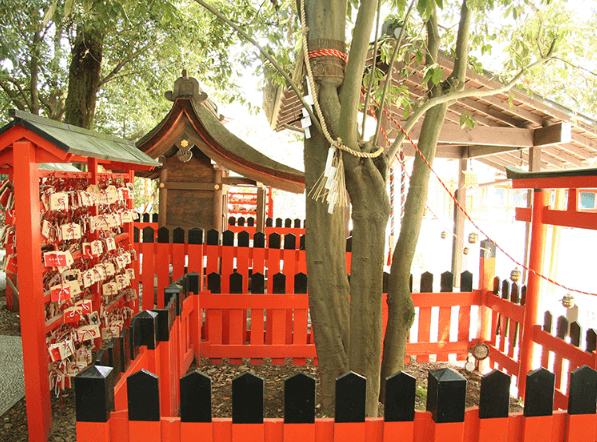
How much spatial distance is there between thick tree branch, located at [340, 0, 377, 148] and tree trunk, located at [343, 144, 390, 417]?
145 mm

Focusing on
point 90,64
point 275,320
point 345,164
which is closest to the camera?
point 345,164

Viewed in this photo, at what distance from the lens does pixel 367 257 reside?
7.70ft

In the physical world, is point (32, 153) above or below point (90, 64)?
below

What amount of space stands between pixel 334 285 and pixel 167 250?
133 inches

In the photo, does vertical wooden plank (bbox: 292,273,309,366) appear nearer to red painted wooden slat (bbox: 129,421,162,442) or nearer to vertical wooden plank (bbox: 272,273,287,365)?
vertical wooden plank (bbox: 272,273,287,365)

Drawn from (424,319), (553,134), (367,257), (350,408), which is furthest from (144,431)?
(553,134)

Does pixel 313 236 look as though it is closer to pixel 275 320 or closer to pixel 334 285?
pixel 334 285

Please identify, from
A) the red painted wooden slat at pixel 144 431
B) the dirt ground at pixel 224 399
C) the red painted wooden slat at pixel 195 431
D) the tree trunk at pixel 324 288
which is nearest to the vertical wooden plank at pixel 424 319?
the dirt ground at pixel 224 399

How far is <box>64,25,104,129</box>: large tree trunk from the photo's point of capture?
7984mm

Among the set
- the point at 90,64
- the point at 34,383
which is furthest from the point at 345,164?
the point at 90,64

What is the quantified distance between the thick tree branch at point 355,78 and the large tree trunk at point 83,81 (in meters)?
7.20

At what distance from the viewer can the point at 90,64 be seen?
26.8 feet

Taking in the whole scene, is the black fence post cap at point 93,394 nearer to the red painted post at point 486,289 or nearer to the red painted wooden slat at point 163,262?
the red painted post at point 486,289

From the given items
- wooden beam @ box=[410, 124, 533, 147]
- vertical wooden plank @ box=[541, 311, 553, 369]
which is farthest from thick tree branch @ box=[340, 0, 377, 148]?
wooden beam @ box=[410, 124, 533, 147]
